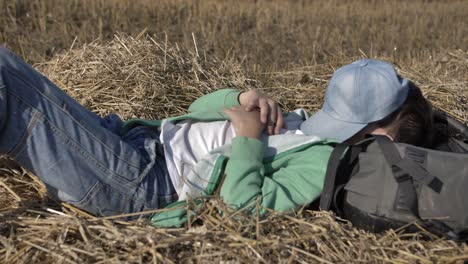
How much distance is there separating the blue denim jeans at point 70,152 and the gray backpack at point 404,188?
68cm

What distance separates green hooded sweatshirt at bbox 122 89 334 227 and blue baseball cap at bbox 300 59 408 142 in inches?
3.9

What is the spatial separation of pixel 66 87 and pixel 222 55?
3410 millimetres

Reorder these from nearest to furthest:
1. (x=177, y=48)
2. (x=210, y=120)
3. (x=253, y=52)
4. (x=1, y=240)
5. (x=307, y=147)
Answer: (x=1, y=240) → (x=307, y=147) → (x=210, y=120) → (x=177, y=48) → (x=253, y=52)

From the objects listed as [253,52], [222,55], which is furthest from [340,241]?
[253,52]

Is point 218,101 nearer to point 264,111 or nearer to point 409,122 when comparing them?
point 264,111

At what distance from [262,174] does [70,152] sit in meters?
0.70

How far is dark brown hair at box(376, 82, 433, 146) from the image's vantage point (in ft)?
7.30

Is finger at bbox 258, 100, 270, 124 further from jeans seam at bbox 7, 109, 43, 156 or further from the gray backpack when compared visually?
jeans seam at bbox 7, 109, 43, 156

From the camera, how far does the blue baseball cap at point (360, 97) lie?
2207mm

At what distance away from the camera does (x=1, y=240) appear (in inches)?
76.0

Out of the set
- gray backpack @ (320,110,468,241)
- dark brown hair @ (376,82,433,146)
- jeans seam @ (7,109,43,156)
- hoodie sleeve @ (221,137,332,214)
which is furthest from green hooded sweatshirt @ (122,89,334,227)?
jeans seam @ (7,109,43,156)

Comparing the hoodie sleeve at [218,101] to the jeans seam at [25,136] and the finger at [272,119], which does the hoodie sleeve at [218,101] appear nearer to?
the finger at [272,119]

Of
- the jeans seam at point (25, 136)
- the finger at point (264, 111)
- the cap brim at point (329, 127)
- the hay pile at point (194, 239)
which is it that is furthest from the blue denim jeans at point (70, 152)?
the cap brim at point (329, 127)

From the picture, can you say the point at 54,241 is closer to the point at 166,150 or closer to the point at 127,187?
the point at 127,187
